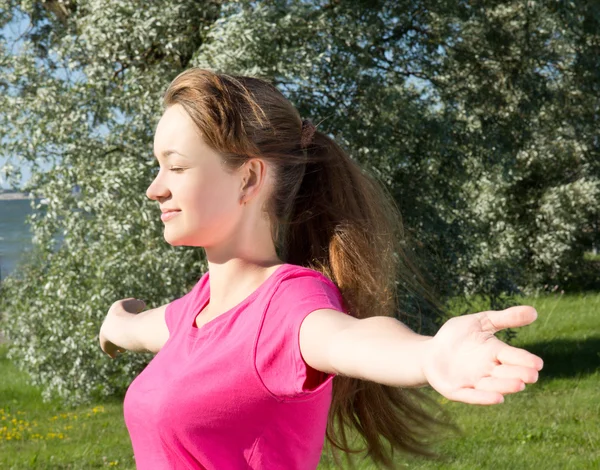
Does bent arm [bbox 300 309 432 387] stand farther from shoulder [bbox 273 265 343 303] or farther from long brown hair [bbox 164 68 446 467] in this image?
long brown hair [bbox 164 68 446 467]

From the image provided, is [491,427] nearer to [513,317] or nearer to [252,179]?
[252,179]

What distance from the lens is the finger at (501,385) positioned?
125 centimetres

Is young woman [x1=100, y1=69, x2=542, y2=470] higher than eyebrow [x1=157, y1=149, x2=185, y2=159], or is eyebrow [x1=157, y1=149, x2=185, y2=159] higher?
eyebrow [x1=157, y1=149, x2=185, y2=159]

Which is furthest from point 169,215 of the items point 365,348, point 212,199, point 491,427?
point 491,427

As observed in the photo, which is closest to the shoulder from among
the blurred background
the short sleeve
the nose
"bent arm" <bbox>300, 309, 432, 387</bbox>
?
the short sleeve

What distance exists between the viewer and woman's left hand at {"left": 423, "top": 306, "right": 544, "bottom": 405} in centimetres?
126

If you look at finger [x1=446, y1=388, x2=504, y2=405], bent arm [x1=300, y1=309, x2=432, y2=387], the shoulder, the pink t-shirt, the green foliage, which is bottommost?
the green foliage

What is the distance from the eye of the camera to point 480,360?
1.33 m

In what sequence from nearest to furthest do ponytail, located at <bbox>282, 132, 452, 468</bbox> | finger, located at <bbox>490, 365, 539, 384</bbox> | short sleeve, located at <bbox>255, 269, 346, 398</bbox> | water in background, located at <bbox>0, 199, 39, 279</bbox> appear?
finger, located at <bbox>490, 365, 539, 384</bbox>
short sleeve, located at <bbox>255, 269, 346, 398</bbox>
ponytail, located at <bbox>282, 132, 452, 468</bbox>
water in background, located at <bbox>0, 199, 39, 279</bbox>

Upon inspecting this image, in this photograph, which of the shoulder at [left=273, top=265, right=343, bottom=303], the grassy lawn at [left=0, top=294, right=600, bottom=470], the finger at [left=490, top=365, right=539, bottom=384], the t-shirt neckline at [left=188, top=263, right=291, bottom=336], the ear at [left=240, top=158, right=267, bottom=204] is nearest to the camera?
the finger at [left=490, top=365, right=539, bottom=384]

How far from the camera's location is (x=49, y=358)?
8.67 metres

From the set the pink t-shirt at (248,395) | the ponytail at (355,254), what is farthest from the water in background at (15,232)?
the pink t-shirt at (248,395)

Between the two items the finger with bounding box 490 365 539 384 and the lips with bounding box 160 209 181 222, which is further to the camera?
the lips with bounding box 160 209 181 222

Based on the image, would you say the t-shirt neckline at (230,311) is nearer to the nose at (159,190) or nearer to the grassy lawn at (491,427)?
the nose at (159,190)
